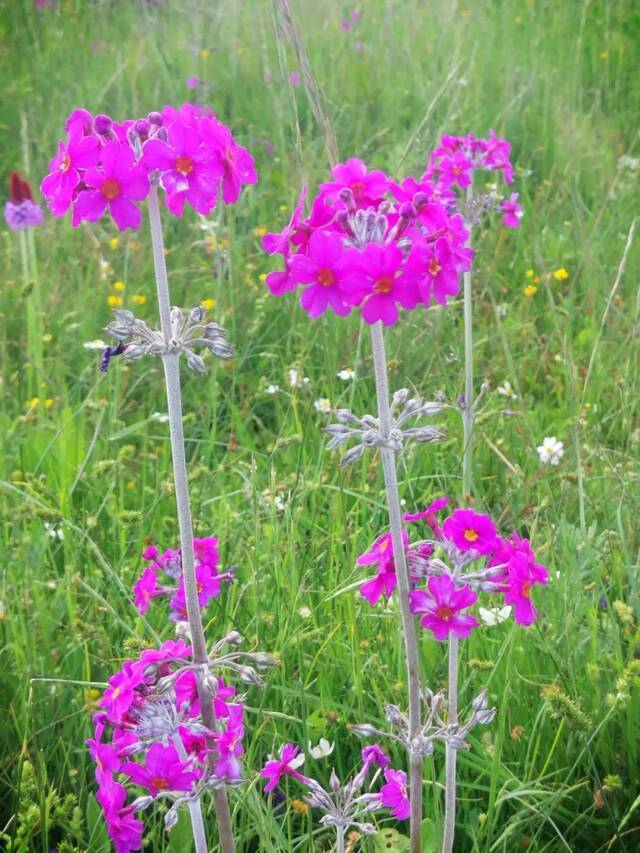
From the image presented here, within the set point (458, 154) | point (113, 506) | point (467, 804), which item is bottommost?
point (467, 804)

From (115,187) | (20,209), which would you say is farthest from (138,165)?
(20,209)

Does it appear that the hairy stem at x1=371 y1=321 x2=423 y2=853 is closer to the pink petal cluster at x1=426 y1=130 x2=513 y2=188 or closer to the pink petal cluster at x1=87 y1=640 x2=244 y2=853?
the pink petal cluster at x1=87 y1=640 x2=244 y2=853

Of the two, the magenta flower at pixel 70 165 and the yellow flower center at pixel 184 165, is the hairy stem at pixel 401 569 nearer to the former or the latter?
the yellow flower center at pixel 184 165

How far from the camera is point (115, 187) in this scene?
1189mm

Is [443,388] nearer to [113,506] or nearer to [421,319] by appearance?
[421,319]

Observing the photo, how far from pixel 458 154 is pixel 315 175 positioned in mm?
1279

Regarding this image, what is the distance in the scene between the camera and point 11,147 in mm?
4746

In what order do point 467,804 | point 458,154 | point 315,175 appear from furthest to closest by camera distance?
1. point 315,175
2. point 458,154
3. point 467,804

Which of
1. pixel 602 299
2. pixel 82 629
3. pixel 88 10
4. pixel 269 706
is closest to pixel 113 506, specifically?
pixel 82 629

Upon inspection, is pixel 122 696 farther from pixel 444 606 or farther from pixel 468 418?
pixel 468 418

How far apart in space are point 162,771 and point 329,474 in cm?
127

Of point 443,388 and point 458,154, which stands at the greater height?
Result: point 458,154

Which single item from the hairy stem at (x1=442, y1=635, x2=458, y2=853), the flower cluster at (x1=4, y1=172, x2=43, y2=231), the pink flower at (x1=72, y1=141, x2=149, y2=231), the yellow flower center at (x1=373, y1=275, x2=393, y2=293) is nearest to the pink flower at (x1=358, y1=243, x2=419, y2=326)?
the yellow flower center at (x1=373, y1=275, x2=393, y2=293)

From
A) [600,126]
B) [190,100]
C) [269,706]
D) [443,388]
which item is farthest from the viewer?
[190,100]
